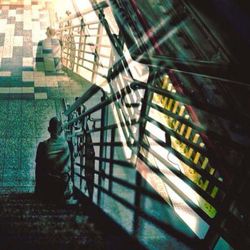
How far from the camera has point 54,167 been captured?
383cm

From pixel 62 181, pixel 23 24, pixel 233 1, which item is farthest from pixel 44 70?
pixel 233 1

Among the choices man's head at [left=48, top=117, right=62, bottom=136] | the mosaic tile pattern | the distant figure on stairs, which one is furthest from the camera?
the distant figure on stairs

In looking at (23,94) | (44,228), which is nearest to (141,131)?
(44,228)

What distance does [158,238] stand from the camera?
9.07ft

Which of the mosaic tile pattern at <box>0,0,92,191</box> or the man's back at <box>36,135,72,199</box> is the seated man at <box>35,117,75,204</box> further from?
the mosaic tile pattern at <box>0,0,92,191</box>

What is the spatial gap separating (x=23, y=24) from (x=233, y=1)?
9715 mm

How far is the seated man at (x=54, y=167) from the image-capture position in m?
3.66

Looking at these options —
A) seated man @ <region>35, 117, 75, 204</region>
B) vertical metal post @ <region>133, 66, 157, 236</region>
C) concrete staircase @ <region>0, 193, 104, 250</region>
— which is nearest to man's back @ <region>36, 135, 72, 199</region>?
seated man @ <region>35, 117, 75, 204</region>

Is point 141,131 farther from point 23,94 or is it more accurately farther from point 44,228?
point 23,94

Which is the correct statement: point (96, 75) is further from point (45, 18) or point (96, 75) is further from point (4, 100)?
point (45, 18)

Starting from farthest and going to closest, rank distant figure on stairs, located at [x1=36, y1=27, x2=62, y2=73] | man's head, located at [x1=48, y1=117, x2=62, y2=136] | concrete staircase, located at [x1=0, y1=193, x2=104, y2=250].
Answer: distant figure on stairs, located at [x1=36, y1=27, x2=62, y2=73], man's head, located at [x1=48, y1=117, x2=62, y2=136], concrete staircase, located at [x1=0, y1=193, x2=104, y2=250]

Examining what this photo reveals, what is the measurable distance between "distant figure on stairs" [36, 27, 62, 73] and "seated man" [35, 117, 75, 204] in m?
5.31

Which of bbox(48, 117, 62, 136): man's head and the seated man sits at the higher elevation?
bbox(48, 117, 62, 136): man's head

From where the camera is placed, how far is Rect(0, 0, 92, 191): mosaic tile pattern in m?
5.68
